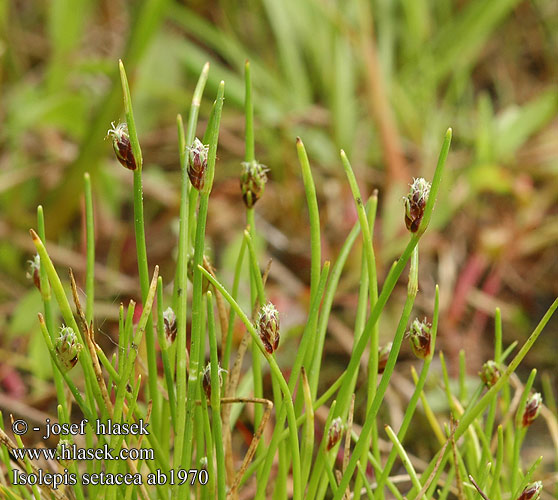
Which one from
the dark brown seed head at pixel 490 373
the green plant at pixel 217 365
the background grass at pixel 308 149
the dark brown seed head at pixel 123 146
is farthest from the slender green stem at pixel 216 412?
the background grass at pixel 308 149

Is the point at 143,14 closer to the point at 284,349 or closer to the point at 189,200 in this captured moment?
the point at 284,349

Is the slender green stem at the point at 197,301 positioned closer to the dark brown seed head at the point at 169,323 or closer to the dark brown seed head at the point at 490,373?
the dark brown seed head at the point at 169,323

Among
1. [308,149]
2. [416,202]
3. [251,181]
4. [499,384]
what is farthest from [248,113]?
[308,149]

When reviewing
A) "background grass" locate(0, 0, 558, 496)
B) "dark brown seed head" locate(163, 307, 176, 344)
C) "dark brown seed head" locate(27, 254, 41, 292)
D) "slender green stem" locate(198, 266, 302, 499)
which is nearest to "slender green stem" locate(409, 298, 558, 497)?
"slender green stem" locate(198, 266, 302, 499)

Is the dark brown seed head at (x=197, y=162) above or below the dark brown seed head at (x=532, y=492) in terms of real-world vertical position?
above

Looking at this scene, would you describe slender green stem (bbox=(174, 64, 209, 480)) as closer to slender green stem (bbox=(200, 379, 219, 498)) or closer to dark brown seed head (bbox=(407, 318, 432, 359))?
slender green stem (bbox=(200, 379, 219, 498))

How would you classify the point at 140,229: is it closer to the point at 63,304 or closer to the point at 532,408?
the point at 63,304

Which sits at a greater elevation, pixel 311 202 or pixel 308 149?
pixel 308 149
